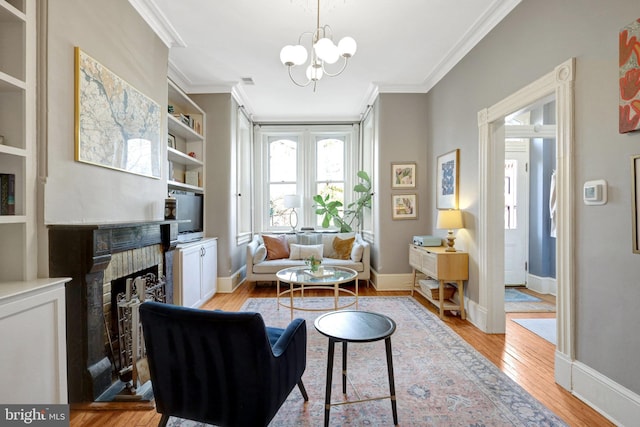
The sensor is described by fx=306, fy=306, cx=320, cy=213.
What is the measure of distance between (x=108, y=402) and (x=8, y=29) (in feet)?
7.07

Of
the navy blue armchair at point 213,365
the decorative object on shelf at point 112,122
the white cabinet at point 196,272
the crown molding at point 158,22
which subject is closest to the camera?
the navy blue armchair at point 213,365

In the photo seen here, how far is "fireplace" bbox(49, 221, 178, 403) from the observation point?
175 centimetres

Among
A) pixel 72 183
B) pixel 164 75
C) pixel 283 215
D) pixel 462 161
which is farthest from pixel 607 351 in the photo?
pixel 283 215

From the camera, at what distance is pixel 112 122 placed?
222 cm

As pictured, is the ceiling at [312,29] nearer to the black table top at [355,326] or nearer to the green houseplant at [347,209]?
the green houseplant at [347,209]

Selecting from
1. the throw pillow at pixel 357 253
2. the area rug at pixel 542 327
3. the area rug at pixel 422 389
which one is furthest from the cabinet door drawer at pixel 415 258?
the area rug at pixel 542 327

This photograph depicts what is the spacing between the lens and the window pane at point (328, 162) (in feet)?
19.6

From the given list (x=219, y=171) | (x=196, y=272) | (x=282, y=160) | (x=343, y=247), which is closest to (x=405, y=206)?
(x=343, y=247)

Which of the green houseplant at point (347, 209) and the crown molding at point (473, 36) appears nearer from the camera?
the crown molding at point (473, 36)

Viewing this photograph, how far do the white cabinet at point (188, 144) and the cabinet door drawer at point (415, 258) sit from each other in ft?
9.88

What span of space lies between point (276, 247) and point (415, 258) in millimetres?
2186

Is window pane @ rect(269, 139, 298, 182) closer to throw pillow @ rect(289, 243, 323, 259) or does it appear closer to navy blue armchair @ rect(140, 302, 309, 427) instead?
throw pillow @ rect(289, 243, 323, 259)

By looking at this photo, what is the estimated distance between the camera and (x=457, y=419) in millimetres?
1721

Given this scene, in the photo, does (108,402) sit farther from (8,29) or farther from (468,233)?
(468,233)
